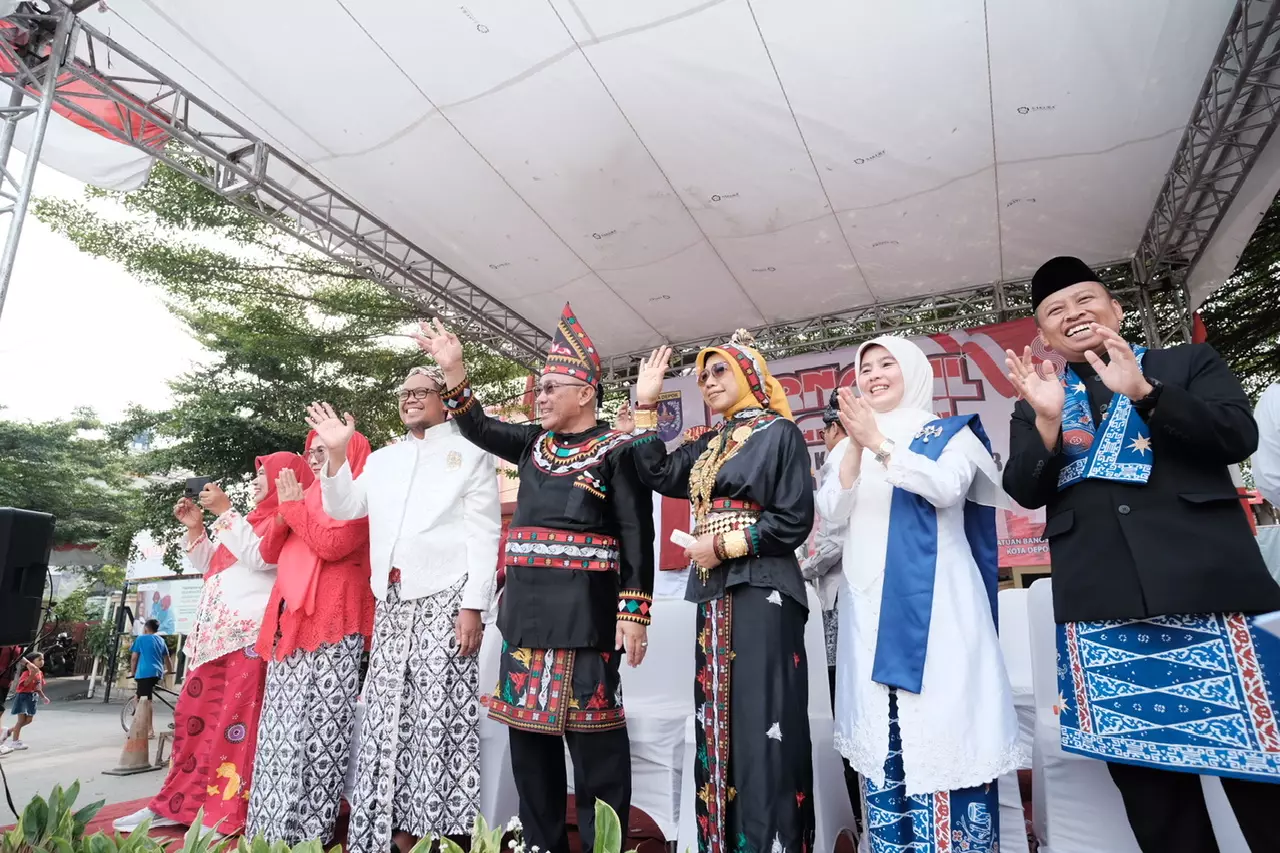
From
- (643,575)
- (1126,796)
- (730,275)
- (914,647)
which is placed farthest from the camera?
(730,275)

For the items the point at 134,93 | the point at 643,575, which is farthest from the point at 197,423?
the point at 643,575

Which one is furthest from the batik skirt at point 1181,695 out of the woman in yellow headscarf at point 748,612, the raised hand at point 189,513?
the raised hand at point 189,513

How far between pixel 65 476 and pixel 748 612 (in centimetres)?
1907

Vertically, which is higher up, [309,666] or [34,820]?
[309,666]

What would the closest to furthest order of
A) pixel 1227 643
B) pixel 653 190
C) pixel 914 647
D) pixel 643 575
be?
pixel 1227 643 → pixel 914 647 → pixel 643 575 → pixel 653 190

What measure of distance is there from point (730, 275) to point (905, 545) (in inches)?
159

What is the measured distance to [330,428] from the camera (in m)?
2.77

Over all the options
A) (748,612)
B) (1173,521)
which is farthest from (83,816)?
(1173,521)

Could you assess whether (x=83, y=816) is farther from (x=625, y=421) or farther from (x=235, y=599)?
(x=625, y=421)

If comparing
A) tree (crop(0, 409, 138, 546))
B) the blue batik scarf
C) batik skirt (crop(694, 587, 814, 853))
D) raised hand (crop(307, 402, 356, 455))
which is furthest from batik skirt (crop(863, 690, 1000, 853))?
tree (crop(0, 409, 138, 546))

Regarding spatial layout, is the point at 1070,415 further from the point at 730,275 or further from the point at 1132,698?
the point at 730,275

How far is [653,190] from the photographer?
4559mm

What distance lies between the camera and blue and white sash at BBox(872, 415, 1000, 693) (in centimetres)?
168

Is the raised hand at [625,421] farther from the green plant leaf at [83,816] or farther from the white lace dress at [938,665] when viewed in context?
the green plant leaf at [83,816]
